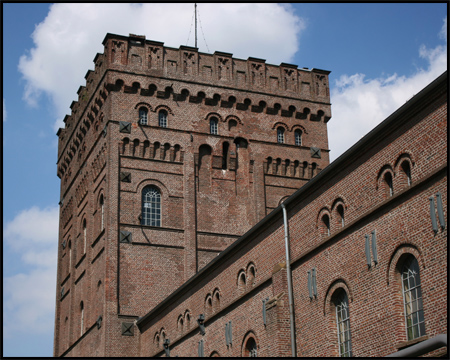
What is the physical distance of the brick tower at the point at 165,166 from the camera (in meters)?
38.8

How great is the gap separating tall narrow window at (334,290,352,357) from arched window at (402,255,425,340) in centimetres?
261

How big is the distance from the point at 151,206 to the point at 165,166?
224 centimetres

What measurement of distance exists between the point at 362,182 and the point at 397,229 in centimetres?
237

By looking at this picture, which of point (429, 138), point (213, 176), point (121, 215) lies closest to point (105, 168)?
point (121, 215)

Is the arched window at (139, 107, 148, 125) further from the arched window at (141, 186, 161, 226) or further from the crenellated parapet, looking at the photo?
the arched window at (141, 186, 161, 226)

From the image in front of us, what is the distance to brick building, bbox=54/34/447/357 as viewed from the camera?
20641 mm

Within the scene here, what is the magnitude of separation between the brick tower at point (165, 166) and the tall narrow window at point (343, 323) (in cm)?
1591

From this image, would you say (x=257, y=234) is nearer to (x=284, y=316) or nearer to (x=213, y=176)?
(x=284, y=316)

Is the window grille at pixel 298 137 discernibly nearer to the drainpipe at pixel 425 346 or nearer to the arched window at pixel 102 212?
the arched window at pixel 102 212

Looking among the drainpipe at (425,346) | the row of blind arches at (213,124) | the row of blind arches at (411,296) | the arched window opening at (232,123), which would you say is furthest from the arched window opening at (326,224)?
the arched window opening at (232,123)

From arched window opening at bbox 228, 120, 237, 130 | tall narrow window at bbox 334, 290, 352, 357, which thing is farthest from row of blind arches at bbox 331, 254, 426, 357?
arched window opening at bbox 228, 120, 237, 130

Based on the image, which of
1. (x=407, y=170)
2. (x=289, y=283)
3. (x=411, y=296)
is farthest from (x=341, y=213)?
(x=411, y=296)

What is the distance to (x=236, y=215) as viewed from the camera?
41.2m

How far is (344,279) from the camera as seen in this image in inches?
897
